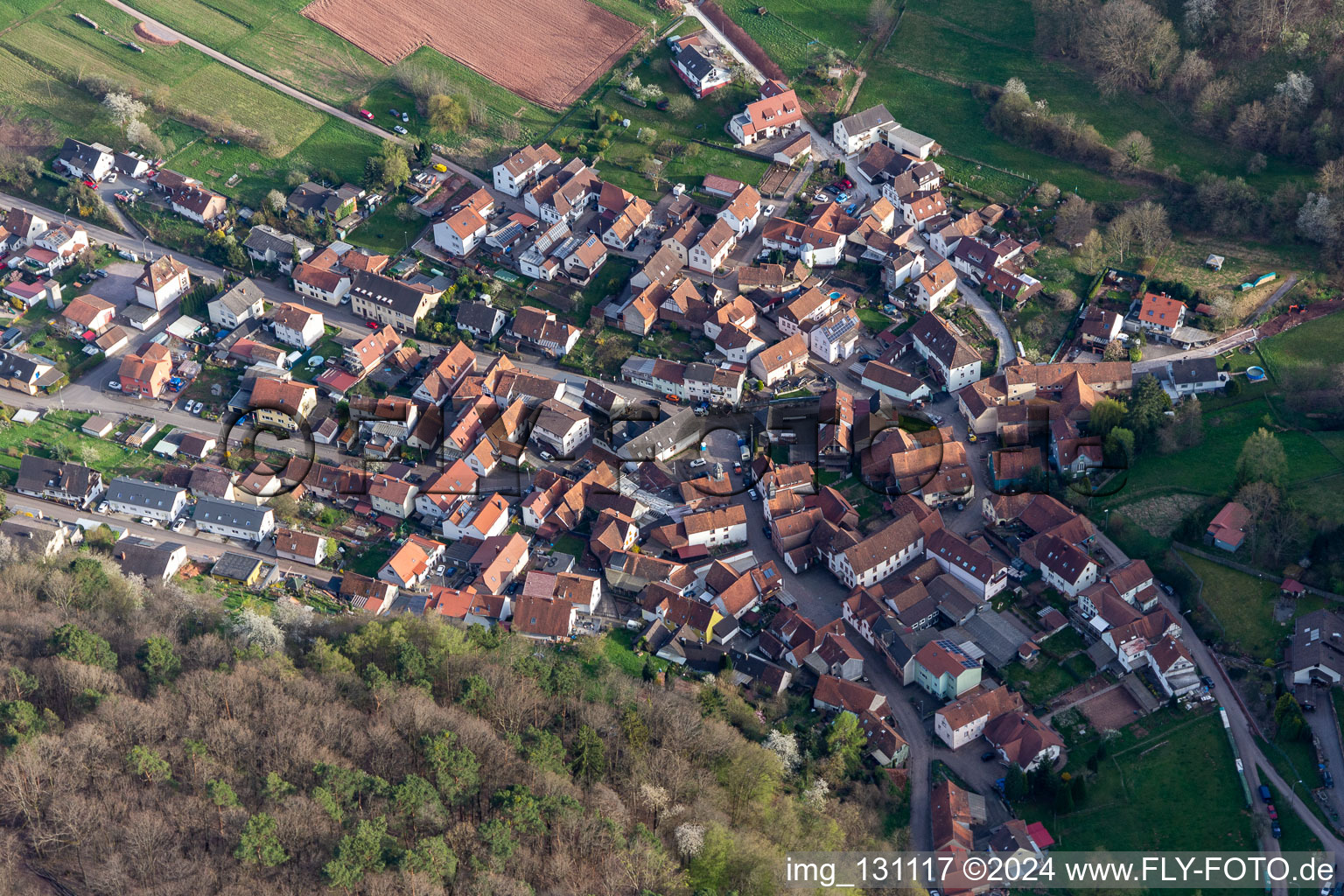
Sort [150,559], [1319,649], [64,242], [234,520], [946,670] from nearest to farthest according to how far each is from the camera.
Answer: [1319,649], [946,670], [150,559], [234,520], [64,242]

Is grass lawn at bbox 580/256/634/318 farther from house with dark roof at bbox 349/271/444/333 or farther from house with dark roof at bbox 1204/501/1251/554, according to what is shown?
house with dark roof at bbox 1204/501/1251/554

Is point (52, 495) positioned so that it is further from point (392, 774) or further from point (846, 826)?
point (846, 826)

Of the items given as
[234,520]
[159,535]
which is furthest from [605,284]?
[159,535]

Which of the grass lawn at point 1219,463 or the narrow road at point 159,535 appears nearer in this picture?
the grass lawn at point 1219,463

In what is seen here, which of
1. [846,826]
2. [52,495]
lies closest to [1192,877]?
[846,826]

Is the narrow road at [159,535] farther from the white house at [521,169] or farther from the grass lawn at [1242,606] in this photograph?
the grass lawn at [1242,606]

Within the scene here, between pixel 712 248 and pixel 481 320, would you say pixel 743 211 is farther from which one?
pixel 481 320

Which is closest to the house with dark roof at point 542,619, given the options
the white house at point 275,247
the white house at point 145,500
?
the white house at point 145,500
